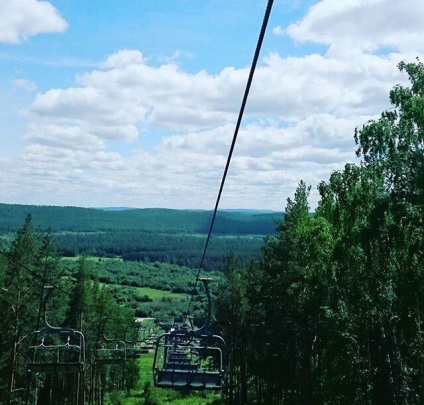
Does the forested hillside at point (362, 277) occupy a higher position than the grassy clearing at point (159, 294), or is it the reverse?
the forested hillside at point (362, 277)

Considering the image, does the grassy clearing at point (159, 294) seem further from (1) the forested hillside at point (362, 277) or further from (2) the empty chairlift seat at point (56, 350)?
(1) the forested hillside at point (362, 277)

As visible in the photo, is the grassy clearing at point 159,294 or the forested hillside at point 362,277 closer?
the forested hillside at point 362,277

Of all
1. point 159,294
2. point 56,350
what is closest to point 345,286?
point 56,350

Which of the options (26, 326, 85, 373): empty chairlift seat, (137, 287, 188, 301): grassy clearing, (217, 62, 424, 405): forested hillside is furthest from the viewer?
(137, 287, 188, 301): grassy clearing

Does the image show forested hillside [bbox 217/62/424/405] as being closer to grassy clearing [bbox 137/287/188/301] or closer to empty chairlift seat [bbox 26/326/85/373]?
empty chairlift seat [bbox 26/326/85/373]

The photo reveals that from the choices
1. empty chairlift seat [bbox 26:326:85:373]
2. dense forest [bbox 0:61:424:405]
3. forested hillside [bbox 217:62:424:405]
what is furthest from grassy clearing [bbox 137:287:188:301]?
forested hillside [bbox 217:62:424:405]

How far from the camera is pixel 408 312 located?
2306 cm

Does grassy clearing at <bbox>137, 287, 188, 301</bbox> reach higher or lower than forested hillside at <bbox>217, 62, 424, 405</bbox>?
lower

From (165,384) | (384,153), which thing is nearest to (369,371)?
(384,153)

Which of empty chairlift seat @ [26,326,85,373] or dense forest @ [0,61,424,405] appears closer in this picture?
empty chairlift seat @ [26,326,85,373]

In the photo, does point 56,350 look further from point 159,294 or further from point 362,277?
point 159,294

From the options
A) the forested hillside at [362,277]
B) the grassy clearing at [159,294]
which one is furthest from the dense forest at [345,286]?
the grassy clearing at [159,294]

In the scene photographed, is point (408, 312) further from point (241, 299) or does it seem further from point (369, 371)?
point (241, 299)

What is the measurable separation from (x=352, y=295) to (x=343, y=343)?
2959 millimetres
